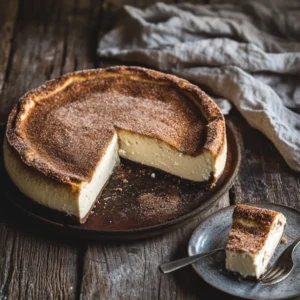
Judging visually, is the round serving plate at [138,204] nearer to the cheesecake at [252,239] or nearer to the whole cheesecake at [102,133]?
the whole cheesecake at [102,133]

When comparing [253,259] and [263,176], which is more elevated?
[253,259]

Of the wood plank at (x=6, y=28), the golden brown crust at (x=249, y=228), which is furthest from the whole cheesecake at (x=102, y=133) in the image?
the wood plank at (x=6, y=28)

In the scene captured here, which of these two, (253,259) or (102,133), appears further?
(102,133)

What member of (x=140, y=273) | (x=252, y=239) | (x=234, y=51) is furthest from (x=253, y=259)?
(x=234, y=51)

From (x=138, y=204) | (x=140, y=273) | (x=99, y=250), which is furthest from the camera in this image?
(x=138, y=204)

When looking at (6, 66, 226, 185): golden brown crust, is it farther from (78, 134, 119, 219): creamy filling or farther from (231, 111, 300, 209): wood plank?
(231, 111, 300, 209): wood plank

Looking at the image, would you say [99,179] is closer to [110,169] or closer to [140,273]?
[110,169]
